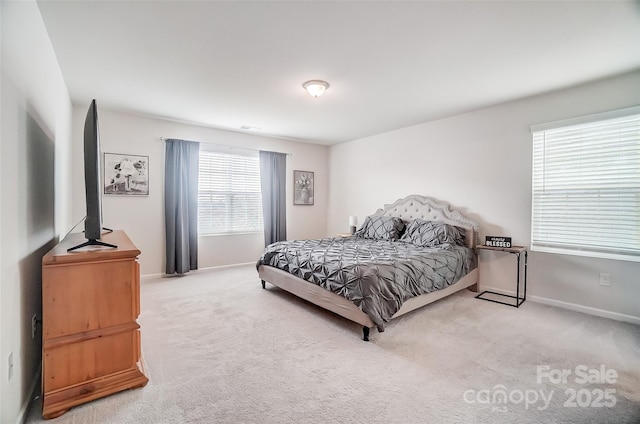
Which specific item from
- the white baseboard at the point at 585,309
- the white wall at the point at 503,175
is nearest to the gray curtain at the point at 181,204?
the white wall at the point at 503,175

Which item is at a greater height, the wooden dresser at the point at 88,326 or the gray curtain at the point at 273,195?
the gray curtain at the point at 273,195

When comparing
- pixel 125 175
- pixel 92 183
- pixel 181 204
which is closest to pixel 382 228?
pixel 181 204

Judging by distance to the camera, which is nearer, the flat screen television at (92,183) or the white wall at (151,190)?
the flat screen television at (92,183)

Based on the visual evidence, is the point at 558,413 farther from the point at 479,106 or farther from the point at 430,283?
the point at 479,106

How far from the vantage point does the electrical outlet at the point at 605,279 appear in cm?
300

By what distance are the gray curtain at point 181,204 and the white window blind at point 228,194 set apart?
0.67 feet

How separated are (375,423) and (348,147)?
5.26m

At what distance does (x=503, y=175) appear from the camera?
3.79m

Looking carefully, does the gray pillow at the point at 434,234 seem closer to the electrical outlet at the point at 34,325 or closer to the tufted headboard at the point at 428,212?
the tufted headboard at the point at 428,212

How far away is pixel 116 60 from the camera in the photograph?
2.66 meters

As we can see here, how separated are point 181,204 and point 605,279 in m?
5.52

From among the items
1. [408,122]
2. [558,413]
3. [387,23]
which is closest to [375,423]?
[558,413]

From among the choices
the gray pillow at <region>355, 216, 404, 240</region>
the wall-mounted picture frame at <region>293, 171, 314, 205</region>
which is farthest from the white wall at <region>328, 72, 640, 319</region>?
the wall-mounted picture frame at <region>293, 171, 314, 205</region>

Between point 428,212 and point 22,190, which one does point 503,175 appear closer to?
point 428,212
